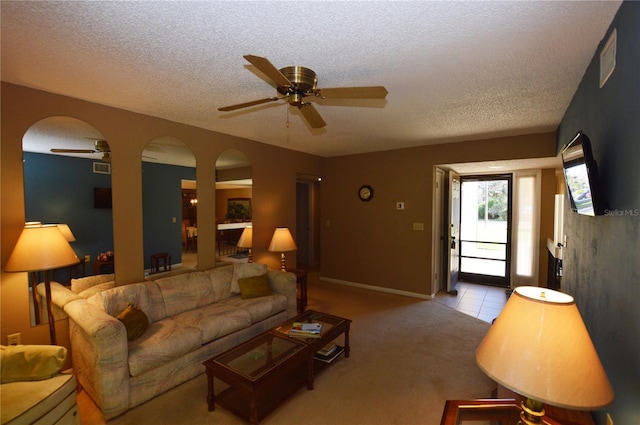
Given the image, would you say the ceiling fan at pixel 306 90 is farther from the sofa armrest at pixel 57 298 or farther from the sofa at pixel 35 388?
the sofa armrest at pixel 57 298

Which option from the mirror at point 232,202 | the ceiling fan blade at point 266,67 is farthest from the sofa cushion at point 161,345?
the ceiling fan blade at point 266,67

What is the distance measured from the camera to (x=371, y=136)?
411 centimetres

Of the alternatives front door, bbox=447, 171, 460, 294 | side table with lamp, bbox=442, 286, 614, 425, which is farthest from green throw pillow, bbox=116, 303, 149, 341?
front door, bbox=447, 171, 460, 294

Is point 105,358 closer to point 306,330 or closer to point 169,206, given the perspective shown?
point 306,330

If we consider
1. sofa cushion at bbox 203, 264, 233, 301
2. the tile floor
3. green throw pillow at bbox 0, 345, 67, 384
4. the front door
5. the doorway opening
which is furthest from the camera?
the doorway opening

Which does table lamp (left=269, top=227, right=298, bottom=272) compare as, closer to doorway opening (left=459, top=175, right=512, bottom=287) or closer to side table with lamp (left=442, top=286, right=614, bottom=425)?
side table with lamp (left=442, top=286, right=614, bottom=425)

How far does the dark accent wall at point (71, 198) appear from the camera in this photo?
2.45 meters

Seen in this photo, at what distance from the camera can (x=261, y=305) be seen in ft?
10.5

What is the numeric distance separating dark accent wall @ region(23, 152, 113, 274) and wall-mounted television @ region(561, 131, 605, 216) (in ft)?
12.2

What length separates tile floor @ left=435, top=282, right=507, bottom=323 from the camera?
4.25 m

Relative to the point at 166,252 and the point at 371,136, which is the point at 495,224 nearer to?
the point at 371,136

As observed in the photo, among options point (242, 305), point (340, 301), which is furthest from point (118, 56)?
point (340, 301)

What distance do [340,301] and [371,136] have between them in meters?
2.59

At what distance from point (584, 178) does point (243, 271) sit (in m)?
3.31
